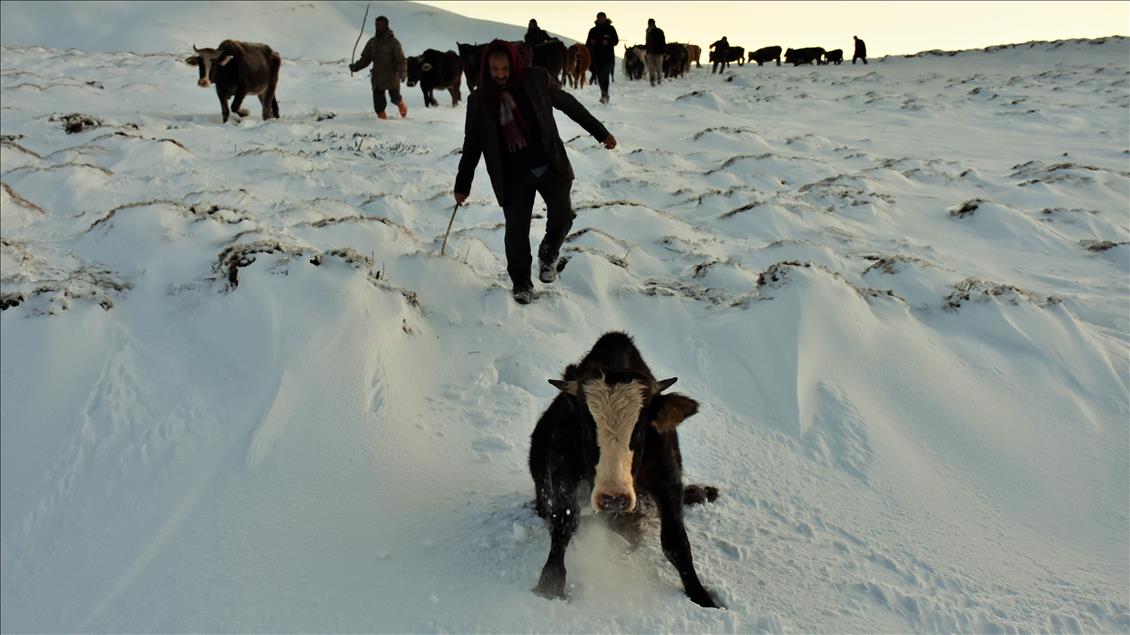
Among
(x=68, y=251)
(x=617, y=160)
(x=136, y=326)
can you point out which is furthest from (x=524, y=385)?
(x=617, y=160)

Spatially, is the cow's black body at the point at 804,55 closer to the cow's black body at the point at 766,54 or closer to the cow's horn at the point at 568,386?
the cow's black body at the point at 766,54

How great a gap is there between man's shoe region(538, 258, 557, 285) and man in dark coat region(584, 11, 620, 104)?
43.3 ft

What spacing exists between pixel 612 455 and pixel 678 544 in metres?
0.54

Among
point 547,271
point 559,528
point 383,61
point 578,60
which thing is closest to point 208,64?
point 383,61

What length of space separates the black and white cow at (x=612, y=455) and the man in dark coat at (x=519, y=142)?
91.8 inches

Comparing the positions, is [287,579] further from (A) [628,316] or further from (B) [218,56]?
(B) [218,56]

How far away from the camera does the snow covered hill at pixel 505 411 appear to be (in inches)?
102

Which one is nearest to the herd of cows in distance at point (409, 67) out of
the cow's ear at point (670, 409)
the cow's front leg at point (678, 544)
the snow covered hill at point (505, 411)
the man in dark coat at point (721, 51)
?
the snow covered hill at point (505, 411)

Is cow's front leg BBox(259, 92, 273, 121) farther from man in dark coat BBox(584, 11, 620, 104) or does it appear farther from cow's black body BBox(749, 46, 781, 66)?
cow's black body BBox(749, 46, 781, 66)

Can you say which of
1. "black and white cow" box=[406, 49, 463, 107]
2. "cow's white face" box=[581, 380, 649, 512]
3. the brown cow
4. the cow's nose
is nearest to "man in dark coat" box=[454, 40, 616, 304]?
"cow's white face" box=[581, 380, 649, 512]

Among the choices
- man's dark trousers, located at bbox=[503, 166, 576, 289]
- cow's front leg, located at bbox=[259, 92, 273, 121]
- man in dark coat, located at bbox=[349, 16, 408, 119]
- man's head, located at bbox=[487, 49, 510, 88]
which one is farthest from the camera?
man in dark coat, located at bbox=[349, 16, 408, 119]

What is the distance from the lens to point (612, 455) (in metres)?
2.27

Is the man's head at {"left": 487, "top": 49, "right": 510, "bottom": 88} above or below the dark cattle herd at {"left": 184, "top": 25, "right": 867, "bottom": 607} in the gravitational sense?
above

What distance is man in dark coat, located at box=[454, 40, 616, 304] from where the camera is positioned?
4535 mm
